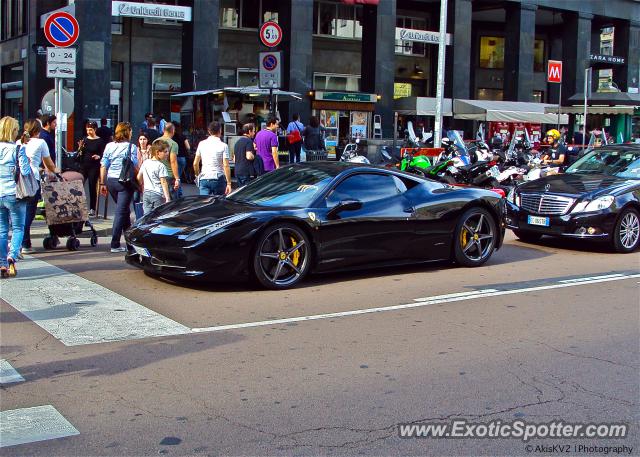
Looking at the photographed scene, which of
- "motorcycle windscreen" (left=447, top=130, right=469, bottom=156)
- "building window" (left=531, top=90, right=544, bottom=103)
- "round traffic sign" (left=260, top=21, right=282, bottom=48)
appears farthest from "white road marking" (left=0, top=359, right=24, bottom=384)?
"building window" (left=531, top=90, right=544, bottom=103)

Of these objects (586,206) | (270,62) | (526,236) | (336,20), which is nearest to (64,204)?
(526,236)

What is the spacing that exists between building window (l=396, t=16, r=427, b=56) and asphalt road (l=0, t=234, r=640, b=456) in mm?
36530

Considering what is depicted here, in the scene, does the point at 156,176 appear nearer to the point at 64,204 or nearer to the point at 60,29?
the point at 64,204

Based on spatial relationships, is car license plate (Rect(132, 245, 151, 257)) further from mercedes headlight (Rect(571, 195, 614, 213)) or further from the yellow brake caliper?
mercedes headlight (Rect(571, 195, 614, 213))

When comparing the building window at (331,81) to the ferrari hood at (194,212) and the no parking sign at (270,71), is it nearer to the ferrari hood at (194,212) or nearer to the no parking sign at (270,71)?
the no parking sign at (270,71)

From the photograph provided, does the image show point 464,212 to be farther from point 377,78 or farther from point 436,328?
point 377,78

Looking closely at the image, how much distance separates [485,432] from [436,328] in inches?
99.8

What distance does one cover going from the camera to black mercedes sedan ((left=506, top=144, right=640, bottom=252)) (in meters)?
11.9

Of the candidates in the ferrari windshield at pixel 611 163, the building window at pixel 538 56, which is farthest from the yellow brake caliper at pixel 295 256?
the building window at pixel 538 56

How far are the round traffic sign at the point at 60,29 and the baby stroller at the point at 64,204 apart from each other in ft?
13.0

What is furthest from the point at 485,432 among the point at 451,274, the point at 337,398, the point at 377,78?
the point at 377,78

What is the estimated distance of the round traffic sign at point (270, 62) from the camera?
19.5m

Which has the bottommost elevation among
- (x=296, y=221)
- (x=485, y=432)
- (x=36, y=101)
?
(x=485, y=432)

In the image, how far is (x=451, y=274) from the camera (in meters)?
10.1
